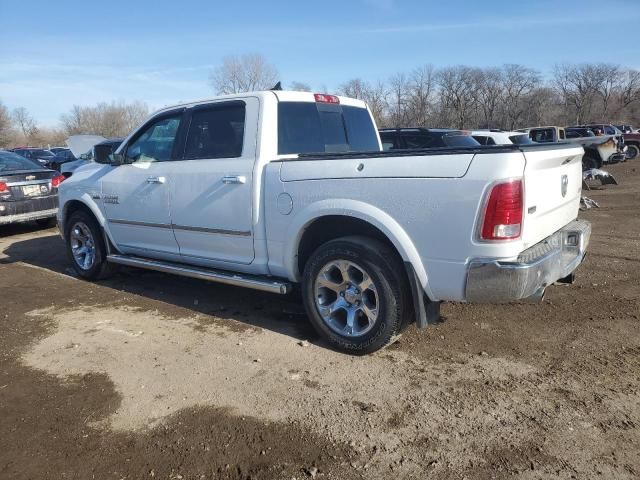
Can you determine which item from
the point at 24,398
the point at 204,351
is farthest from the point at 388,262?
the point at 24,398

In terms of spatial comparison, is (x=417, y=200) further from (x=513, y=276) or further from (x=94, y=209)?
(x=94, y=209)

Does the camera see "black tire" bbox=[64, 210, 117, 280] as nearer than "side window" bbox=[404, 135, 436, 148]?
Yes

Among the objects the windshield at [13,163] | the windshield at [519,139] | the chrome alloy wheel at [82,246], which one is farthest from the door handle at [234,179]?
the windshield at [519,139]

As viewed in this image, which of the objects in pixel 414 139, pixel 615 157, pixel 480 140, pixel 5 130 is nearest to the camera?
pixel 414 139

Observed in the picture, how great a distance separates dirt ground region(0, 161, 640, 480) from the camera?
107 inches

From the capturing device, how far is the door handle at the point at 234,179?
437 cm

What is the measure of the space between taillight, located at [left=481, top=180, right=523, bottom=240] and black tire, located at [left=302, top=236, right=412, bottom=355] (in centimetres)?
73

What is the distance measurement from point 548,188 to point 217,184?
2.66 m

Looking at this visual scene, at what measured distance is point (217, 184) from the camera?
457 centimetres

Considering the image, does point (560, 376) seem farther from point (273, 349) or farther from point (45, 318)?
point (45, 318)

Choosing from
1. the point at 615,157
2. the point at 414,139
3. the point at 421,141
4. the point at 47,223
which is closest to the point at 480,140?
the point at 421,141

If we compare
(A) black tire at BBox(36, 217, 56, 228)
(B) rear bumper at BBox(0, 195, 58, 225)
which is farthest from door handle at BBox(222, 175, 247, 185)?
(A) black tire at BBox(36, 217, 56, 228)

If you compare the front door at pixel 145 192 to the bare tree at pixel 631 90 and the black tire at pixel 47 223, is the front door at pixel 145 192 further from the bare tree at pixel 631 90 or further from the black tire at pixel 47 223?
the bare tree at pixel 631 90

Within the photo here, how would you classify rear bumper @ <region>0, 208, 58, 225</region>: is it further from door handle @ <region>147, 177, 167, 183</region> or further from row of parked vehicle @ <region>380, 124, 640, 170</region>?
row of parked vehicle @ <region>380, 124, 640, 170</region>
